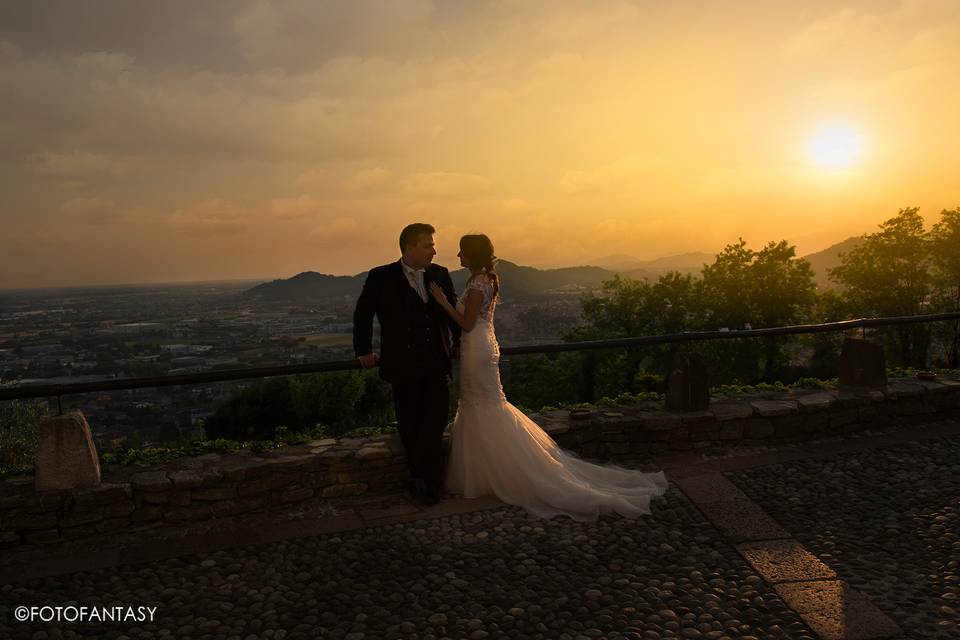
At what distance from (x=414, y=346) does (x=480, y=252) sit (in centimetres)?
81

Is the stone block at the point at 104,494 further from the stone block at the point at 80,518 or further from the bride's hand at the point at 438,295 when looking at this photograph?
the bride's hand at the point at 438,295

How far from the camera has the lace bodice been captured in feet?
15.2

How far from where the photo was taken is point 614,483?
4.83 meters

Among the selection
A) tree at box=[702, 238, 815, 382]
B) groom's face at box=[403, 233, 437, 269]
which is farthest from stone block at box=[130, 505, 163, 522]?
tree at box=[702, 238, 815, 382]

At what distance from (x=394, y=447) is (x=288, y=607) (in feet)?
5.74

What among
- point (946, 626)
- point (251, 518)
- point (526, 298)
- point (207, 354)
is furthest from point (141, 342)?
point (946, 626)

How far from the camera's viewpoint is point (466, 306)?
4676mm

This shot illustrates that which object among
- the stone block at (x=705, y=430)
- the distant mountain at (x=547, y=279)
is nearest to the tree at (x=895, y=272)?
the distant mountain at (x=547, y=279)

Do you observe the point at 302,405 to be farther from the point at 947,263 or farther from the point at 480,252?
the point at 947,263

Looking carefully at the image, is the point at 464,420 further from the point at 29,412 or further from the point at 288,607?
the point at 29,412

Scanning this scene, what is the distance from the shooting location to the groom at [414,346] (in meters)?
4.59

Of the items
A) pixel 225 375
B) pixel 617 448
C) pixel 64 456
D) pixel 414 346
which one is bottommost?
pixel 617 448

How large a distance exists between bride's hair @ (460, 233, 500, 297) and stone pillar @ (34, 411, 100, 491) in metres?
2.75

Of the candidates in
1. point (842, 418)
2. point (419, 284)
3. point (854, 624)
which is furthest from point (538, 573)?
point (842, 418)
